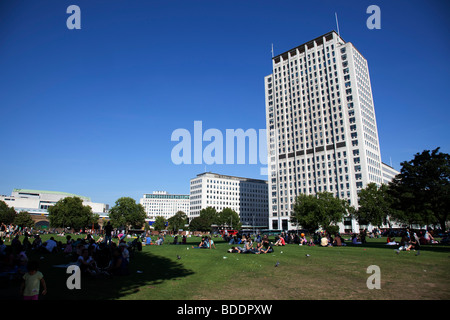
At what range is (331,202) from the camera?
71875 millimetres

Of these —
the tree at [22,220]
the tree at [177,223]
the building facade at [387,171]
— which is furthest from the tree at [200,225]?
the building facade at [387,171]

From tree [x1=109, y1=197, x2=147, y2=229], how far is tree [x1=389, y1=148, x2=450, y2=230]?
97997 millimetres

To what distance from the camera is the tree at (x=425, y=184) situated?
102 feet

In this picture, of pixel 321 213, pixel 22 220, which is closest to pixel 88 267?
pixel 321 213

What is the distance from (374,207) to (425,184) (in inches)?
1966

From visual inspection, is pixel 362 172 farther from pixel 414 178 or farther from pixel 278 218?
pixel 414 178

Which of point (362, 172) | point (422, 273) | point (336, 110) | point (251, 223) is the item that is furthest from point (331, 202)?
point (251, 223)

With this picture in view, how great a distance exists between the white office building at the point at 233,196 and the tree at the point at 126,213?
62838 millimetres

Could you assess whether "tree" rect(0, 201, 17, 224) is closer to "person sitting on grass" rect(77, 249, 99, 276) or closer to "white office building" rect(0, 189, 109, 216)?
"white office building" rect(0, 189, 109, 216)

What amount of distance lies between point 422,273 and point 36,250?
92.6ft

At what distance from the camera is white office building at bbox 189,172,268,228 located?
Answer: 174000 mm

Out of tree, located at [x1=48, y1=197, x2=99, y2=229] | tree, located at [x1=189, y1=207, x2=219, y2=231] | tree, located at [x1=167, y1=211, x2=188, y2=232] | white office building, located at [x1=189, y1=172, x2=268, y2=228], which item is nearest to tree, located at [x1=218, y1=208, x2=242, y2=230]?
tree, located at [x1=189, y1=207, x2=219, y2=231]
